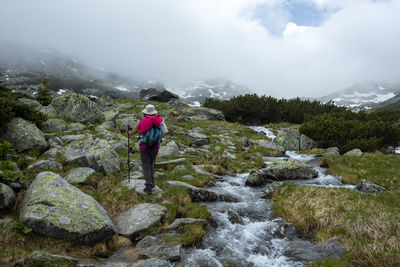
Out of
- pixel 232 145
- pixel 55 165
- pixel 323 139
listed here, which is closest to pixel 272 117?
pixel 323 139

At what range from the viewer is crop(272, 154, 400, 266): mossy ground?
7004 mm

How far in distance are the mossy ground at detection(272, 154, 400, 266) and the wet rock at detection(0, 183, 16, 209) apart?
9.09 metres

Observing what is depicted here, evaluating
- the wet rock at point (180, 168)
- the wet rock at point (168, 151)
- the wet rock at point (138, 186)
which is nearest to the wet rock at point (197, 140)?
the wet rock at point (168, 151)

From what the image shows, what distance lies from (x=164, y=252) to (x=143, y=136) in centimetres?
478

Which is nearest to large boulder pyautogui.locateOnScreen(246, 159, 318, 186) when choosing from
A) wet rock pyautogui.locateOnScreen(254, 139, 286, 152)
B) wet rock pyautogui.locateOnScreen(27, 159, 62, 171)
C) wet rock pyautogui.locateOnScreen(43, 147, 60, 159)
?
wet rock pyautogui.locateOnScreen(254, 139, 286, 152)

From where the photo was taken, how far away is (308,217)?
31.6ft

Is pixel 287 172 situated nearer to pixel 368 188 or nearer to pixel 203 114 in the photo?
pixel 368 188

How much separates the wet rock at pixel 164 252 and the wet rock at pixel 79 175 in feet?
15.9

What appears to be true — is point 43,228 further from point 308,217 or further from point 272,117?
point 272,117

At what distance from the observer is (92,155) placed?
1183 cm

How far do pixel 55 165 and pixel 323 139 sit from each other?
89.1ft

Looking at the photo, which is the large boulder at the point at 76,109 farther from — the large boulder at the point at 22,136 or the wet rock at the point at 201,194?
the wet rock at the point at 201,194

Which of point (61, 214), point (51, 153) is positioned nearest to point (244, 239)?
point (61, 214)

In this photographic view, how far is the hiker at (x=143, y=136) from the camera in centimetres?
988
